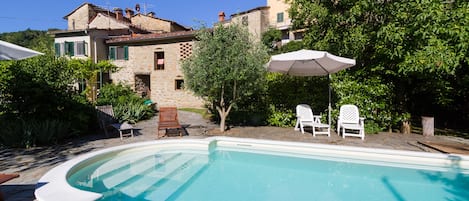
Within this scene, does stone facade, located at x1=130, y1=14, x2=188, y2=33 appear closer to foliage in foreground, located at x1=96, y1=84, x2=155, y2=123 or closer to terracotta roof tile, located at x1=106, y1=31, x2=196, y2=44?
terracotta roof tile, located at x1=106, y1=31, x2=196, y2=44

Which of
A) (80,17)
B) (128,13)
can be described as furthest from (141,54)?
(80,17)

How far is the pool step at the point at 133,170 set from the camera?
5227 millimetres

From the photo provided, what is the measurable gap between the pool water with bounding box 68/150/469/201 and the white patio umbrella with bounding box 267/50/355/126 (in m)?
2.99

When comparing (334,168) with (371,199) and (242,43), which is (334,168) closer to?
(371,199)

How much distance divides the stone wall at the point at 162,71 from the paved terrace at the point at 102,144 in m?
9.13

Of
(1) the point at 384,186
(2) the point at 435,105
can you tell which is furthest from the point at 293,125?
(2) the point at 435,105

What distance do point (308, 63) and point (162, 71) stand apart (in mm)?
14038

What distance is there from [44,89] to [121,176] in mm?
4840

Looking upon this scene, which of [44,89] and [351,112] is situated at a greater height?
[44,89]

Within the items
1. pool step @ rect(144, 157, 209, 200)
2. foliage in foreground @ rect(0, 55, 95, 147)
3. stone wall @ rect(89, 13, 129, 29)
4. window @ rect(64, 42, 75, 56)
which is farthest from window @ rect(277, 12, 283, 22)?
pool step @ rect(144, 157, 209, 200)

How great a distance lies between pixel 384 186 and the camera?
5152mm

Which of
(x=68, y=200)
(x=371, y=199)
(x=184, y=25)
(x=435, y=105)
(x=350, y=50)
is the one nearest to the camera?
(x=68, y=200)

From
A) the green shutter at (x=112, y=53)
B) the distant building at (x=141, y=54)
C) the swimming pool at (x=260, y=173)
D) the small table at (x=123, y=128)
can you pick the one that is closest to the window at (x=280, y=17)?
the distant building at (x=141, y=54)

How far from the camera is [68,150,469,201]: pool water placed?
4785 mm
